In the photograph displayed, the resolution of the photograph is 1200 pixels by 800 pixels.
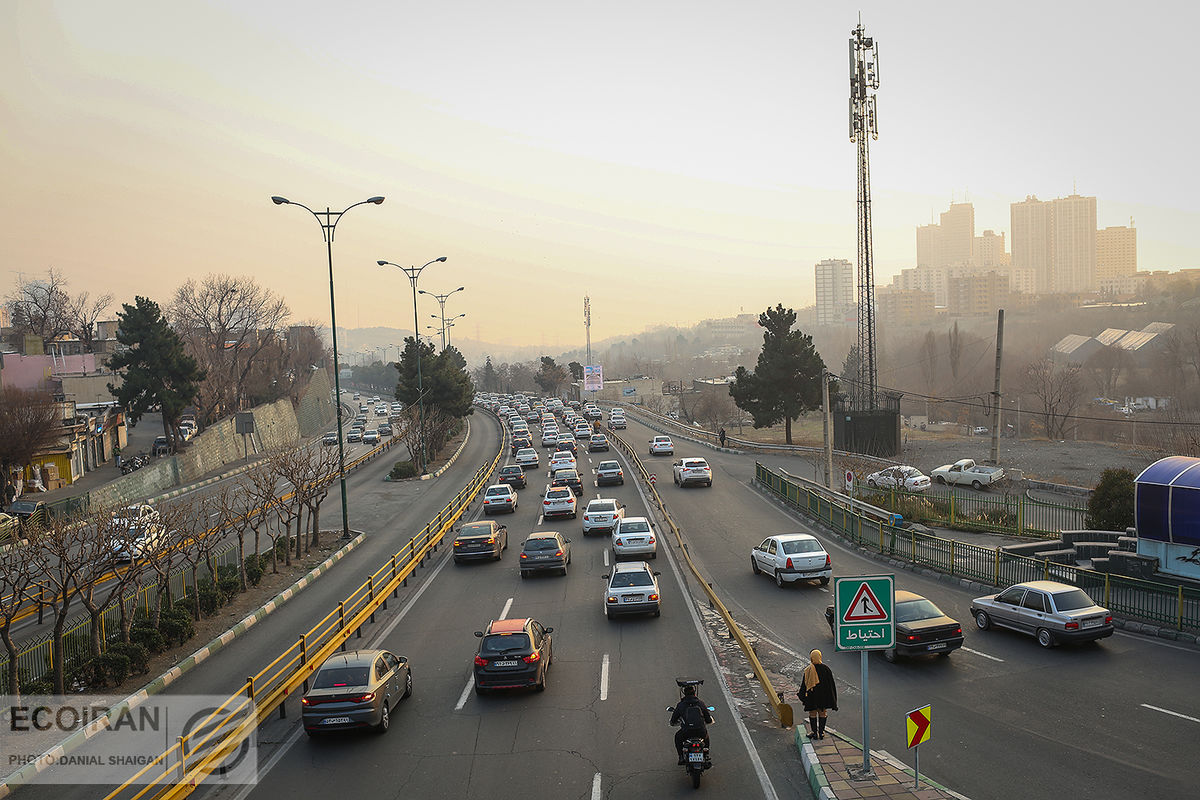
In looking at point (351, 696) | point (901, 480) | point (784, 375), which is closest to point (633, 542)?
point (351, 696)

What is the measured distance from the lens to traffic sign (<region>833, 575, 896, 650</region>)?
10.0 metres

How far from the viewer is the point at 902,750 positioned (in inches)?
451

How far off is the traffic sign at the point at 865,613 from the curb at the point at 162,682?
11808 mm

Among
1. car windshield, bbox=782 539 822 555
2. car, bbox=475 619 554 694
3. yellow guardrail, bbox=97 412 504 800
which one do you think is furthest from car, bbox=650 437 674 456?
car, bbox=475 619 554 694

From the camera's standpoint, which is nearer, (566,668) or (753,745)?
(753,745)

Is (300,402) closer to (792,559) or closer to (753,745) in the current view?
(792,559)

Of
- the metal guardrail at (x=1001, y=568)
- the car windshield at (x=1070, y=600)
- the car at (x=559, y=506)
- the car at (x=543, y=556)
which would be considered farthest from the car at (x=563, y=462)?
the car windshield at (x=1070, y=600)

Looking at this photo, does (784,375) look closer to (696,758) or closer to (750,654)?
(750,654)

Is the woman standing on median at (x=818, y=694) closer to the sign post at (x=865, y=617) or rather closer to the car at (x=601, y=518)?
the sign post at (x=865, y=617)

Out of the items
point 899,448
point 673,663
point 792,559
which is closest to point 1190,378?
point 899,448

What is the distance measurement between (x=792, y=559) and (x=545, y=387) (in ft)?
421

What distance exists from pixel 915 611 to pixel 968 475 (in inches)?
1271

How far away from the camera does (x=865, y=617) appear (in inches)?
397

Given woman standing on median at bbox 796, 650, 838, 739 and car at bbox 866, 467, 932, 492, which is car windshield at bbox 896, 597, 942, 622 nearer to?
woman standing on median at bbox 796, 650, 838, 739
